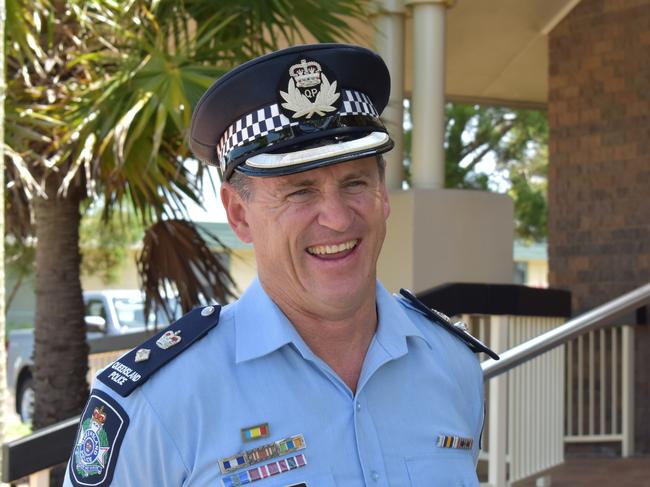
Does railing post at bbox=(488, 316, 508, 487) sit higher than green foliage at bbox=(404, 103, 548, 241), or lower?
lower

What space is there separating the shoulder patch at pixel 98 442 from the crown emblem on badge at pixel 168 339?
0.13 m

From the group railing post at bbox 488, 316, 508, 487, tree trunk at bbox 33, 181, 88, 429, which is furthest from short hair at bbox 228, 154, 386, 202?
tree trunk at bbox 33, 181, 88, 429

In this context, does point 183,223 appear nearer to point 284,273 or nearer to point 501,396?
point 501,396

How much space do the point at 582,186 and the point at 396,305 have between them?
226 inches

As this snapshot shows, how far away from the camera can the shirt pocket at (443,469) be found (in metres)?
1.74

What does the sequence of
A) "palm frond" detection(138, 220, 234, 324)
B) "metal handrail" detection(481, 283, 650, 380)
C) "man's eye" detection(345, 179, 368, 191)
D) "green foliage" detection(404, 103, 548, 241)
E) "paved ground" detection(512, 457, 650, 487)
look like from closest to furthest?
"man's eye" detection(345, 179, 368, 191) < "metal handrail" detection(481, 283, 650, 380) < "paved ground" detection(512, 457, 650, 487) < "palm frond" detection(138, 220, 234, 324) < "green foliage" detection(404, 103, 548, 241)

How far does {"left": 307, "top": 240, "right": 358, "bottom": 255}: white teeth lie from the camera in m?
1.69

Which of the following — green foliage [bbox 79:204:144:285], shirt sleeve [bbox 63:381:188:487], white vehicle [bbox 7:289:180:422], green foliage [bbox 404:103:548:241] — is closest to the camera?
shirt sleeve [bbox 63:381:188:487]

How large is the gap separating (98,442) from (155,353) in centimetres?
17

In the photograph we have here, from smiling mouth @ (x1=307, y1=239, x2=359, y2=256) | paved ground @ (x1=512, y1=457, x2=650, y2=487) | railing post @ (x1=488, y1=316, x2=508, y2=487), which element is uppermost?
smiling mouth @ (x1=307, y1=239, x2=359, y2=256)

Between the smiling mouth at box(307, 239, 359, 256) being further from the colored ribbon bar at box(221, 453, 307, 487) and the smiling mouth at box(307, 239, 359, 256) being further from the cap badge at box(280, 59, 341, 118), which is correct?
the colored ribbon bar at box(221, 453, 307, 487)

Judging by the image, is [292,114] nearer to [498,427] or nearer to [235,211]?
[235,211]

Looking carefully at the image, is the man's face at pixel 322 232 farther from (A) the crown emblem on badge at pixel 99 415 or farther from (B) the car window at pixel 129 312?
(B) the car window at pixel 129 312

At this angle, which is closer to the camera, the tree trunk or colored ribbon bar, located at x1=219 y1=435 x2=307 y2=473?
colored ribbon bar, located at x1=219 y1=435 x2=307 y2=473
